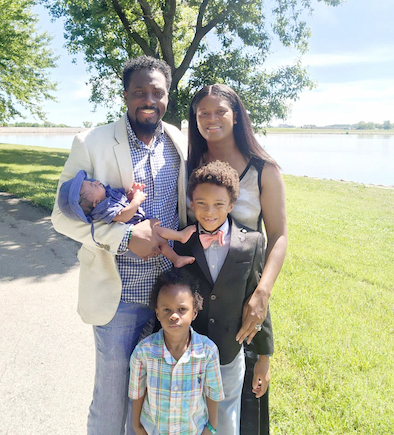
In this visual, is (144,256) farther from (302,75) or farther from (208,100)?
(302,75)

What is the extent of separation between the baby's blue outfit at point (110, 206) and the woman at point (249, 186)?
0.51m

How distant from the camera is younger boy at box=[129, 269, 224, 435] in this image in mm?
1884

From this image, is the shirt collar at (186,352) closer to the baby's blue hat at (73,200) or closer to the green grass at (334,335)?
the baby's blue hat at (73,200)

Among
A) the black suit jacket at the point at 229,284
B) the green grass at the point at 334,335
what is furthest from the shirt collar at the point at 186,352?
the green grass at the point at 334,335

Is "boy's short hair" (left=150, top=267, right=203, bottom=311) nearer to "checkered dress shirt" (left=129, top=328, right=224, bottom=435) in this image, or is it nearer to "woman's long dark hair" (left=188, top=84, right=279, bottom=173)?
"checkered dress shirt" (left=129, top=328, right=224, bottom=435)

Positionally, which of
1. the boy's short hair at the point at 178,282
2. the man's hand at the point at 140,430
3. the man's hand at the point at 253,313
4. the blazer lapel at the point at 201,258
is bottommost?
the man's hand at the point at 140,430

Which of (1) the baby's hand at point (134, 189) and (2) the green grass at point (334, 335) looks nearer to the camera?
(1) the baby's hand at point (134, 189)

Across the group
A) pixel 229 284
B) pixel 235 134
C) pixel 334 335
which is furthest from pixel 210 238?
pixel 334 335

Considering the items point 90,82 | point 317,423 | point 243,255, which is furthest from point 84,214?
point 90,82

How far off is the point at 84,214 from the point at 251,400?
4.87 ft

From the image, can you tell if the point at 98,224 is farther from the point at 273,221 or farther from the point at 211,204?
the point at 273,221

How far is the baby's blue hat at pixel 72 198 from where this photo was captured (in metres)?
1.83

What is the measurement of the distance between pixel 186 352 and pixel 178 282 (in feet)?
1.19

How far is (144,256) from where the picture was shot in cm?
195
